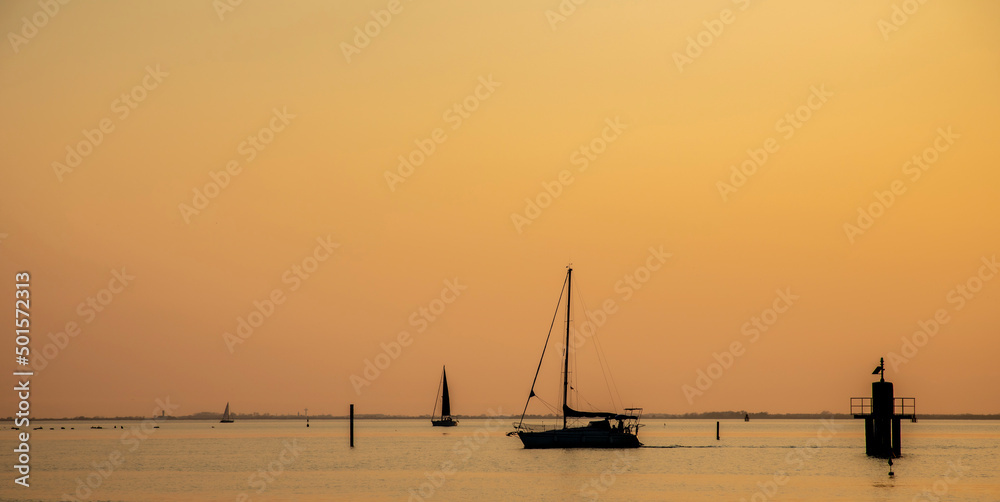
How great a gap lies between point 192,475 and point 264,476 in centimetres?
581

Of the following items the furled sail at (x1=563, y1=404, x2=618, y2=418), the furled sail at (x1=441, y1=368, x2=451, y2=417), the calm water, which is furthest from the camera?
the furled sail at (x1=441, y1=368, x2=451, y2=417)

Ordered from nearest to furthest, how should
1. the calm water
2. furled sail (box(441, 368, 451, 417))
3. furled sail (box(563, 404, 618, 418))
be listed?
the calm water, furled sail (box(563, 404, 618, 418)), furled sail (box(441, 368, 451, 417))

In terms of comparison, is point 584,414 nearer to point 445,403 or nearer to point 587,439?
point 587,439

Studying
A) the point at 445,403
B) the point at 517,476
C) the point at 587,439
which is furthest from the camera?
the point at 445,403

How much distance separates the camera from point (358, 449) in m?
118

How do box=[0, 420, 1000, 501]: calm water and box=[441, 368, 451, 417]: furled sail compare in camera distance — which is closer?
box=[0, 420, 1000, 501]: calm water

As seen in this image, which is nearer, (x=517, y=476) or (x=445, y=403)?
(x=517, y=476)

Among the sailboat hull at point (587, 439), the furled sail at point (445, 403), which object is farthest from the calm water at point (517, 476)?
the furled sail at point (445, 403)

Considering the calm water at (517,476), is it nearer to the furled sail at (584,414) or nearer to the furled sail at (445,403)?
the furled sail at (584,414)

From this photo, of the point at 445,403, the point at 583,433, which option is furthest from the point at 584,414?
the point at 445,403

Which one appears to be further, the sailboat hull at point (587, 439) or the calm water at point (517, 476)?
the sailboat hull at point (587, 439)

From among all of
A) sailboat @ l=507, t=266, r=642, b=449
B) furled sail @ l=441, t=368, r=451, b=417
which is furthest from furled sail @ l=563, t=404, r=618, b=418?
furled sail @ l=441, t=368, r=451, b=417

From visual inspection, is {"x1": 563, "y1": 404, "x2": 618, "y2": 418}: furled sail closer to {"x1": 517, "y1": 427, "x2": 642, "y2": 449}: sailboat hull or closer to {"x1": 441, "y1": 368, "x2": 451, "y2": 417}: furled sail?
{"x1": 517, "y1": 427, "x2": 642, "y2": 449}: sailboat hull

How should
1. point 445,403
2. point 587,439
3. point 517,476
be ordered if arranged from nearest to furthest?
point 517,476 → point 587,439 → point 445,403
